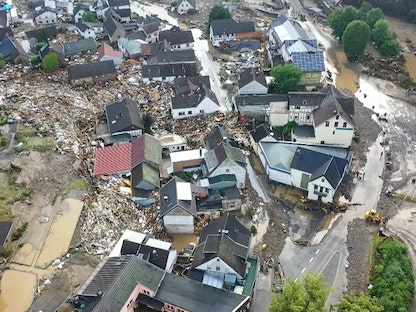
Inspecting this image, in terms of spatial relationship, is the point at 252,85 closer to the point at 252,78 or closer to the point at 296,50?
the point at 252,78

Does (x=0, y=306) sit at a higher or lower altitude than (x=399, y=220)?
lower

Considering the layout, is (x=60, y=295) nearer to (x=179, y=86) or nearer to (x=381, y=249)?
(x=381, y=249)

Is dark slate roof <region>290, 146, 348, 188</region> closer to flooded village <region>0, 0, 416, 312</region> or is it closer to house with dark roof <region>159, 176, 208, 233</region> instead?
flooded village <region>0, 0, 416, 312</region>

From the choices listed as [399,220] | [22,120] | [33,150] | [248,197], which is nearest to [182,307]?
[248,197]

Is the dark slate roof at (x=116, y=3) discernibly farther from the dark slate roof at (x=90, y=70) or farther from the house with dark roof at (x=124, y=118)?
the house with dark roof at (x=124, y=118)

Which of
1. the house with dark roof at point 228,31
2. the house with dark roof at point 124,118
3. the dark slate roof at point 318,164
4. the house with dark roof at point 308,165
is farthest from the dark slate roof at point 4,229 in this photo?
the house with dark roof at point 228,31

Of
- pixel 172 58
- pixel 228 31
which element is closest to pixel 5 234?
pixel 172 58
